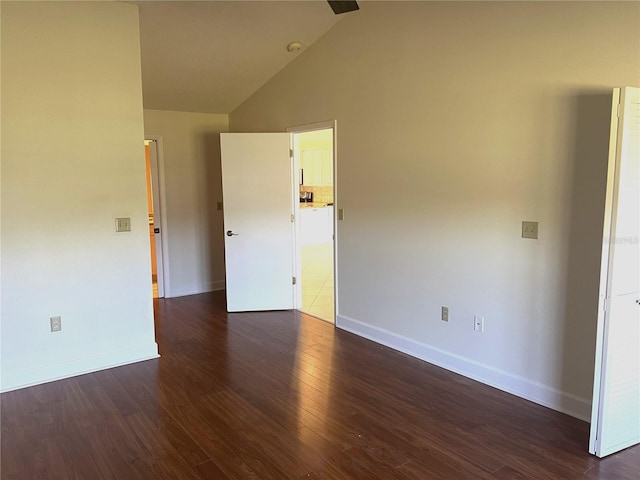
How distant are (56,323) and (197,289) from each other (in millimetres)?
2688

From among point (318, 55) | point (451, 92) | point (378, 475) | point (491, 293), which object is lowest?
point (378, 475)

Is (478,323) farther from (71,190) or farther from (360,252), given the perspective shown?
(71,190)

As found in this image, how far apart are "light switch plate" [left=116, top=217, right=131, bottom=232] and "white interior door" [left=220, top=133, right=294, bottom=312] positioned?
4.73 ft

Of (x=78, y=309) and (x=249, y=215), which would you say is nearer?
Answer: (x=78, y=309)

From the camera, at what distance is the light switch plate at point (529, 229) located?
113 inches

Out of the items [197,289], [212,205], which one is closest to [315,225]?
[212,205]

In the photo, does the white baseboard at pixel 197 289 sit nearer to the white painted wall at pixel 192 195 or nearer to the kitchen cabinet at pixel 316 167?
the white painted wall at pixel 192 195

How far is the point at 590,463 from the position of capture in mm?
2322

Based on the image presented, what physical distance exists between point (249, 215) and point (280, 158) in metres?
0.72

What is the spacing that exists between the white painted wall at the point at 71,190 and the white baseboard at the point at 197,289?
213 centimetres

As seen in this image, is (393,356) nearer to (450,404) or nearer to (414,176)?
(450,404)

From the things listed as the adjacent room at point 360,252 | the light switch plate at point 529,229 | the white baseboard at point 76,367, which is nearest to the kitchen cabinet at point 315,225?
the adjacent room at point 360,252

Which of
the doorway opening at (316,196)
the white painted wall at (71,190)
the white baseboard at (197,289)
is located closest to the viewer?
the white painted wall at (71,190)

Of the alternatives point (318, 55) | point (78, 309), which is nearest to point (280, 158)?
point (318, 55)
